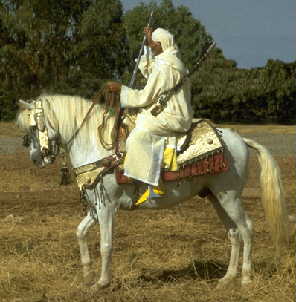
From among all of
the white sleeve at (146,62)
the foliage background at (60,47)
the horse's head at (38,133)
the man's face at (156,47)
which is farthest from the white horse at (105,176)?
the foliage background at (60,47)

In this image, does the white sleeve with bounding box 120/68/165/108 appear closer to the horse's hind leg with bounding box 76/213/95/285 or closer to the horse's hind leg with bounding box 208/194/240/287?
the horse's hind leg with bounding box 76/213/95/285

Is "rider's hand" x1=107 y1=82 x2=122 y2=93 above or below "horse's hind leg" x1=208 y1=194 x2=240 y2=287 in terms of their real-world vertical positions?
above

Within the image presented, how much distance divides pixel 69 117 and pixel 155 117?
76cm

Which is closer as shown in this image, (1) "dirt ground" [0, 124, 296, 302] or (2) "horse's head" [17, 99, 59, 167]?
(1) "dirt ground" [0, 124, 296, 302]

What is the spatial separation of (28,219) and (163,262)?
10.1ft

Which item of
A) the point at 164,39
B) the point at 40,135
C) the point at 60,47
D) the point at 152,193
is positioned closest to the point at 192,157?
the point at 152,193

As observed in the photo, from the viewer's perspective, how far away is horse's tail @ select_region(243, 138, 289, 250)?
6.61m

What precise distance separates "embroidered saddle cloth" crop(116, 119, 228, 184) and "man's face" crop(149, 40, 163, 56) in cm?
72

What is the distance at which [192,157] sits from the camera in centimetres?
620

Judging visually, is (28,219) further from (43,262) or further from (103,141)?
(103,141)

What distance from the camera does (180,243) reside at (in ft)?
26.7

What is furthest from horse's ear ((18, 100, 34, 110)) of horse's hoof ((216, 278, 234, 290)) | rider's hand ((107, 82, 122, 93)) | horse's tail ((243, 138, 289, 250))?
horse's hoof ((216, 278, 234, 290))

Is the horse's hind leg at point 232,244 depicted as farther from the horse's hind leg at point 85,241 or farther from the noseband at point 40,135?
the noseband at point 40,135

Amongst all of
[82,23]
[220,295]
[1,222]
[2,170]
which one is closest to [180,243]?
[220,295]
